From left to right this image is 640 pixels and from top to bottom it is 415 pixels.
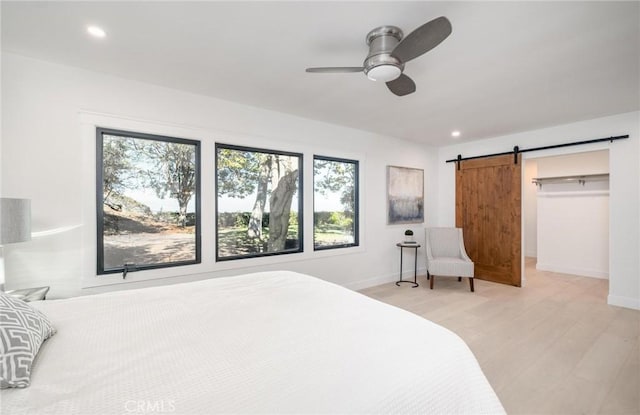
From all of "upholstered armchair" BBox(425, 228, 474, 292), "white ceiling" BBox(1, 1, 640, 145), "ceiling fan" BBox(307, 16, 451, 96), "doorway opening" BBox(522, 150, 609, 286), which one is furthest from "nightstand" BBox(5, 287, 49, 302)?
"doorway opening" BBox(522, 150, 609, 286)

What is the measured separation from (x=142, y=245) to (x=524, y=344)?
12.3 feet

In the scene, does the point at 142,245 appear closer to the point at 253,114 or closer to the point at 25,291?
the point at 25,291

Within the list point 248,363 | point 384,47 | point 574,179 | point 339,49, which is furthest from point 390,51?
point 574,179

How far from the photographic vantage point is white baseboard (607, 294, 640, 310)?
11.2 feet

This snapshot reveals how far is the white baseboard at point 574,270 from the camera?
4.90 metres

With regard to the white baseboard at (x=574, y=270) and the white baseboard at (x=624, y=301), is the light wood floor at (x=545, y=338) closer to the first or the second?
the white baseboard at (x=624, y=301)

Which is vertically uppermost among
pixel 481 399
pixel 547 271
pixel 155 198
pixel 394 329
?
pixel 155 198

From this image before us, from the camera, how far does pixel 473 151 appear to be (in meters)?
5.03

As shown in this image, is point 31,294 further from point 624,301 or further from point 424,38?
point 624,301

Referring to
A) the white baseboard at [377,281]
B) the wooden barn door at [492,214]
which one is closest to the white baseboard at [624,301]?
the wooden barn door at [492,214]

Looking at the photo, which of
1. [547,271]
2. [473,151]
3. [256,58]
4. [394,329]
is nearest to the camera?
[394,329]

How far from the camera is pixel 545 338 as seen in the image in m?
2.63

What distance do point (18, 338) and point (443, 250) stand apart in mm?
4830

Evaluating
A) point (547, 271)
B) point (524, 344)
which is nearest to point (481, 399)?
point (524, 344)
